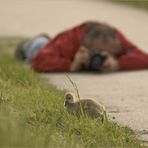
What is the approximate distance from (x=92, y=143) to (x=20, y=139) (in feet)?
3.86

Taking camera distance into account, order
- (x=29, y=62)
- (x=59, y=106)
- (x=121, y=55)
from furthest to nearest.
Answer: (x=29, y=62), (x=121, y=55), (x=59, y=106)

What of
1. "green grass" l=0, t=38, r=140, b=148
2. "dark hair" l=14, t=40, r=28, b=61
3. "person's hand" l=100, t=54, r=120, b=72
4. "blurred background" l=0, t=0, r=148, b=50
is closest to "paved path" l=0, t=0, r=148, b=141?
"blurred background" l=0, t=0, r=148, b=50

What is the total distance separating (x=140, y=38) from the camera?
14414 mm

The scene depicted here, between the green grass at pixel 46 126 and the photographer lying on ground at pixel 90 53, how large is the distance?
126 inches

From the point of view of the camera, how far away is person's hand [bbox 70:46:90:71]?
10.7 metres

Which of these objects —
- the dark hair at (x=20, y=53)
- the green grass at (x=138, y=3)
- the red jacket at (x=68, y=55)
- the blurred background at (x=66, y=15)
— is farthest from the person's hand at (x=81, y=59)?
the green grass at (x=138, y=3)

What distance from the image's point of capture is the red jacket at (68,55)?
1076 centimetres

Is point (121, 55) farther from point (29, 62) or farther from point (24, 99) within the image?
→ point (24, 99)

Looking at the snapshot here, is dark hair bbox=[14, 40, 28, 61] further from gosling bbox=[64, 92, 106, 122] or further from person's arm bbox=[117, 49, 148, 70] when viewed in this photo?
gosling bbox=[64, 92, 106, 122]

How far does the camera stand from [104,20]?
1761cm

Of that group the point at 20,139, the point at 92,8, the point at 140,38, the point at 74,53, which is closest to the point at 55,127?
the point at 20,139

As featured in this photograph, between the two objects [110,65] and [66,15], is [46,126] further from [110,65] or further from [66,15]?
[66,15]

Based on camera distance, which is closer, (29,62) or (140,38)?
(29,62)

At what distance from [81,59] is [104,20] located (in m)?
7.02
